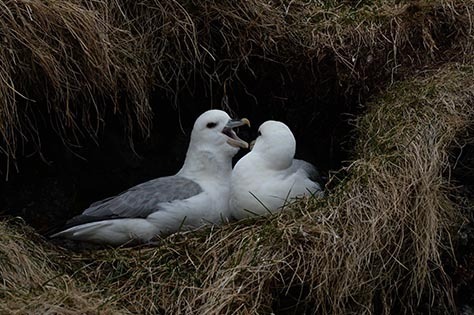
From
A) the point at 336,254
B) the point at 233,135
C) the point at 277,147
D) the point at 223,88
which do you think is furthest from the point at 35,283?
the point at 223,88

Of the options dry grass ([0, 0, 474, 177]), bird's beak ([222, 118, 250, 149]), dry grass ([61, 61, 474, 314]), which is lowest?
dry grass ([61, 61, 474, 314])

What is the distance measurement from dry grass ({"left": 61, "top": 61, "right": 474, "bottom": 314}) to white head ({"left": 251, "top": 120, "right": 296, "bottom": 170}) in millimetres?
431

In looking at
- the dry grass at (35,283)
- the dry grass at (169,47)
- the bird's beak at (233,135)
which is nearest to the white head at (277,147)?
the bird's beak at (233,135)

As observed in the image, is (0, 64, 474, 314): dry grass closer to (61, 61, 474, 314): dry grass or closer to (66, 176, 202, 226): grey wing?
(61, 61, 474, 314): dry grass

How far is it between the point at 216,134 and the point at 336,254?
1.44 m

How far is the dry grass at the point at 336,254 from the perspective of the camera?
16.2ft

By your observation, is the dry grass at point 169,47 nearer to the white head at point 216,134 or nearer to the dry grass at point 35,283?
the white head at point 216,134

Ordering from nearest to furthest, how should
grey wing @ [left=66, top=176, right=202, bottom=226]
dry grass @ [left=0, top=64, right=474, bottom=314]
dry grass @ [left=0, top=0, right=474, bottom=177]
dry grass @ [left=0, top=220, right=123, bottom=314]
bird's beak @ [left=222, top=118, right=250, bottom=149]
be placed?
1. dry grass @ [left=0, top=220, right=123, bottom=314]
2. dry grass @ [left=0, top=64, right=474, bottom=314]
3. dry grass @ [left=0, top=0, right=474, bottom=177]
4. grey wing @ [left=66, top=176, right=202, bottom=226]
5. bird's beak @ [left=222, top=118, right=250, bottom=149]

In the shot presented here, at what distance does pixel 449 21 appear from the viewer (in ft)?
21.0

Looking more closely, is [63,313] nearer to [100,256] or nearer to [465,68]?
[100,256]

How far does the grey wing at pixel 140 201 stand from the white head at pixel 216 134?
0.32 meters

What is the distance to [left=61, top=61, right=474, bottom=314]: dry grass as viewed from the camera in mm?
4934

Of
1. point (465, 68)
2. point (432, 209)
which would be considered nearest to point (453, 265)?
point (432, 209)

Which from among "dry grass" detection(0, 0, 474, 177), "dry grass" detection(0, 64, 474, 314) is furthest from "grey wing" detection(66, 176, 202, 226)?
"dry grass" detection(0, 0, 474, 177)
